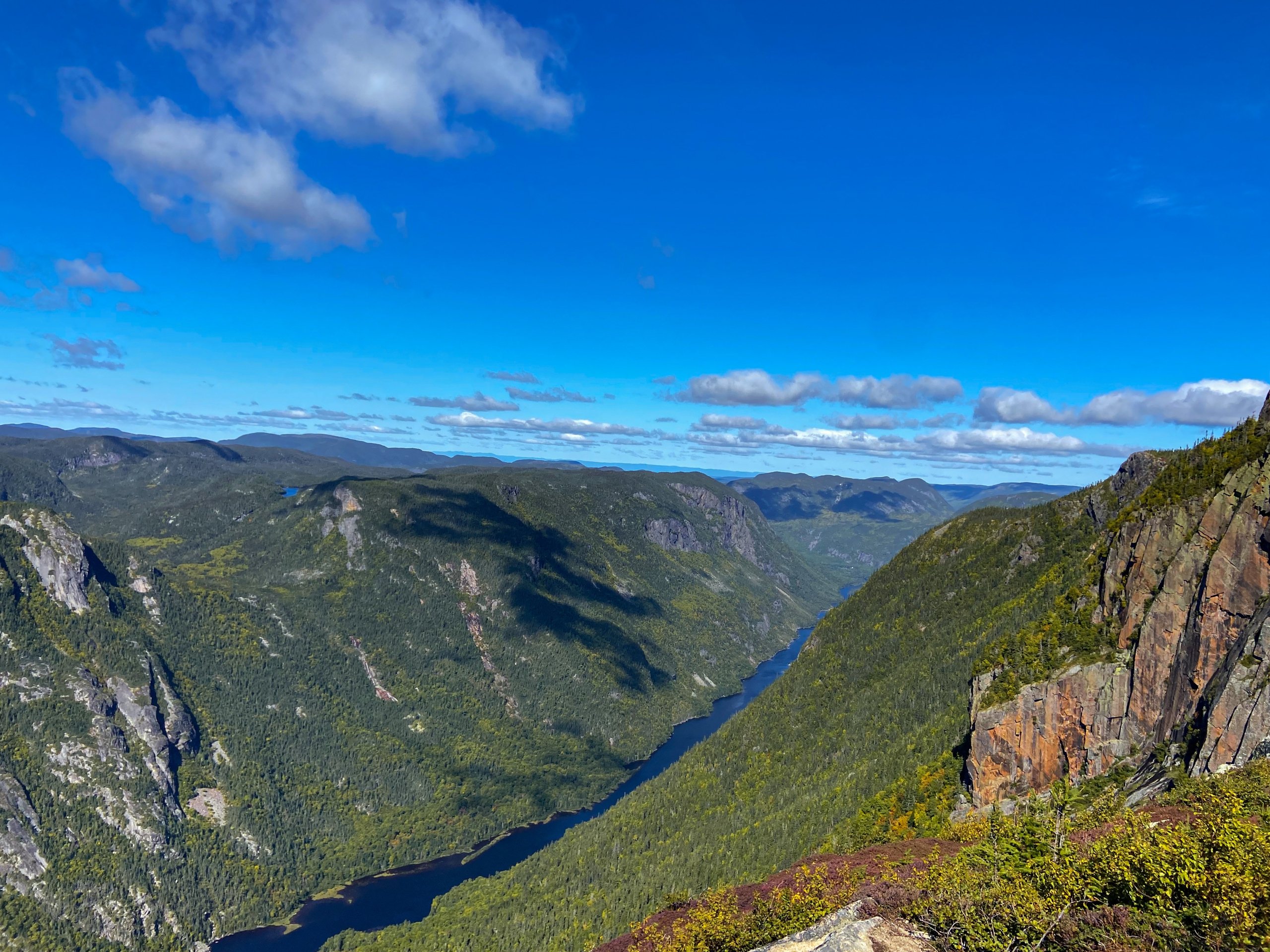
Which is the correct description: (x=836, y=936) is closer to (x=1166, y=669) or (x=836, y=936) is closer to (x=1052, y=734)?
(x=1166, y=669)

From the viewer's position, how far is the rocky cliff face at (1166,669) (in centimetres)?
6919

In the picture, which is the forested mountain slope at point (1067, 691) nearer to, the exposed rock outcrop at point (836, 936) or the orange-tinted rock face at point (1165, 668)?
the orange-tinted rock face at point (1165, 668)

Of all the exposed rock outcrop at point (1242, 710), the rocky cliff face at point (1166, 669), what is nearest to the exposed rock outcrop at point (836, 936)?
the exposed rock outcrop at point (1242, 710)

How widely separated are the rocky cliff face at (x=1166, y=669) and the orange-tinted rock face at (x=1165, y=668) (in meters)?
0.15

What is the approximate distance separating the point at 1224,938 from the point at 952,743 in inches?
4879

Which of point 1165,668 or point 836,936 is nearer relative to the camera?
point 836,936

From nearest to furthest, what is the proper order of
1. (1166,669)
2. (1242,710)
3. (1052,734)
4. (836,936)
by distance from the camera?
(836,936)
(1242,710)
(1166,669)
(1052,734)

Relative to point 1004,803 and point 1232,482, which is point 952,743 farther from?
point 1232,482

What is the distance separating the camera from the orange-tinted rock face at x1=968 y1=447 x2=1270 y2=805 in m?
68.9

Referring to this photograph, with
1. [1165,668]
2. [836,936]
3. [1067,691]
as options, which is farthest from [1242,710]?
[836,936]

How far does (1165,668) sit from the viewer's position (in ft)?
292

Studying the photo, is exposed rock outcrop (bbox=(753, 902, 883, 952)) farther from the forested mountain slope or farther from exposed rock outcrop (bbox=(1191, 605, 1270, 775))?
the forested mountain slope

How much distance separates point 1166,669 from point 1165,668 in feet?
0.77

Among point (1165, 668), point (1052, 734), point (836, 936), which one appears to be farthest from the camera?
point (1052, 734)
